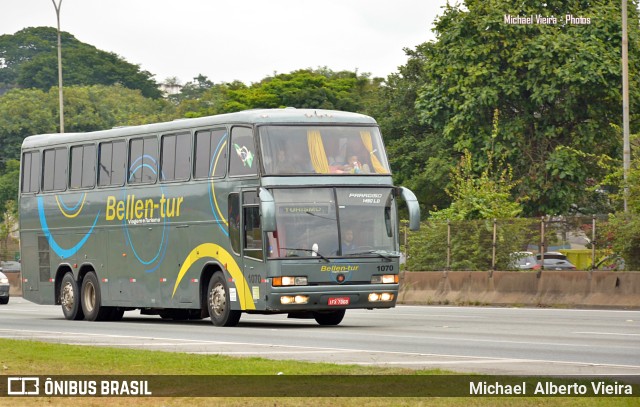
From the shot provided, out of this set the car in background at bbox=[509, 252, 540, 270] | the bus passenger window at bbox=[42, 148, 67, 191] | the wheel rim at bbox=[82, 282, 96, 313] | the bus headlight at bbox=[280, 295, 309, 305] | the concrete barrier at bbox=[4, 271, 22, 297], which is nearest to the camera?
the bus headlight at bbox=[280, 295, 309, 305]

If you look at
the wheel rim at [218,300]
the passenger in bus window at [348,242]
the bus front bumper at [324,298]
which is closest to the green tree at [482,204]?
the wheel rim at [218,300]

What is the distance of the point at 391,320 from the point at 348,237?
3.59m

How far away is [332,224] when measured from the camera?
24516 mm

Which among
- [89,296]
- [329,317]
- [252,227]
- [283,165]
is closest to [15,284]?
[89,296]

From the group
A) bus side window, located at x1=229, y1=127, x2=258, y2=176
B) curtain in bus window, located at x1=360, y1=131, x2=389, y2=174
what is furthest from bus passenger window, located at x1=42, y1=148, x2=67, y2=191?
curtain in bus window, located at x1=360, y1=131, x2=389, y2=174

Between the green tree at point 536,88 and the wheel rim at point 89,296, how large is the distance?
24948 mm

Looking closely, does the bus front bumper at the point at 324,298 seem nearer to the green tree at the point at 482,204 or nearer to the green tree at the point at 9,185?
the green tree at the point at 482,204

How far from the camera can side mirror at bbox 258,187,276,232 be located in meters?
23.8

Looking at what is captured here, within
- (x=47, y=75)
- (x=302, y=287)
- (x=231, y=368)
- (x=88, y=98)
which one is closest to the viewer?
(x=231, y=368)

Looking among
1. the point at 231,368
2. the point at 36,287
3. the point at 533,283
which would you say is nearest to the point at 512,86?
the point at 533,283

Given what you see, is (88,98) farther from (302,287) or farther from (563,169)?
(302,287)

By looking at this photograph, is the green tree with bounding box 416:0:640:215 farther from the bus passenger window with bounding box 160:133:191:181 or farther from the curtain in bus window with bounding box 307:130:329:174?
the curtain in bus window with bounding box 307:130:329:174

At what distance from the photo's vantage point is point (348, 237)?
80.9 ft

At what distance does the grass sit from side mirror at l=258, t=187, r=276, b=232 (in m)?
5.28
